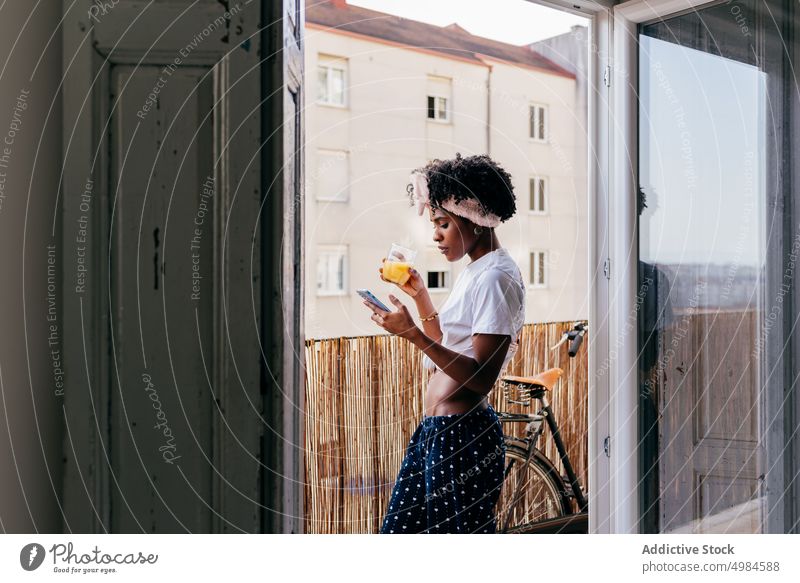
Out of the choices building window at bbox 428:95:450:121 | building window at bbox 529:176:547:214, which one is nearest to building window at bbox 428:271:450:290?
building window at bbox 529:176:547:214

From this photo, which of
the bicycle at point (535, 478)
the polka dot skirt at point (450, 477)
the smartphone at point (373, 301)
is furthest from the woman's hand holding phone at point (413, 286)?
the bicycle at point (535, 478)

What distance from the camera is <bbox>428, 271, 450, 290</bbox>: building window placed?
2.91 meters

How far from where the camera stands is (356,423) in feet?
7.37

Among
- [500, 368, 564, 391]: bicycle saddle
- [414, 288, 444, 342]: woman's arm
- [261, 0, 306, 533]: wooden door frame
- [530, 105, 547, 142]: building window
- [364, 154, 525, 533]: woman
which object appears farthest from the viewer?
[530, 105, 547, 142]: building window

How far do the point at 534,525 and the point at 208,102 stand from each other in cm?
204

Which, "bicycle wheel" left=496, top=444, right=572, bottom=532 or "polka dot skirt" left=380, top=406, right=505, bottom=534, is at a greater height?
"polka dot skirt" left=380, top=406, right=505, bottom=534

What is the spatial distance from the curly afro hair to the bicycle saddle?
25.8 inches

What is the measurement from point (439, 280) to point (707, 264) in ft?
4.53

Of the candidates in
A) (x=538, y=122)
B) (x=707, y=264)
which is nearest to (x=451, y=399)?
(x=707, y=264)

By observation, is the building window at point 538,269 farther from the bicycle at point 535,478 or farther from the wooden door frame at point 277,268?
the wooden door frame at point 277,268

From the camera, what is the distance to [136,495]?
96cm

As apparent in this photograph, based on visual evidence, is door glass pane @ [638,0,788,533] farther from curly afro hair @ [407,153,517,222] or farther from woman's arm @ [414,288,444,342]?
woman's arm @ [414,288,444,342]

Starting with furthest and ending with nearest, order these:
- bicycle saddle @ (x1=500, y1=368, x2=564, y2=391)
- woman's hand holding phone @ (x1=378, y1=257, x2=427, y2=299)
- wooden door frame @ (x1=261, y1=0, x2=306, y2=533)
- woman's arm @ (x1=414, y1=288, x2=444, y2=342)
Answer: bicycle saddle @ (x1=500, y1=368, x2=564, y2=391) → woman's hand holding phone @ (x1=378, y1=257, x2=427, y2=299) → woman's arm @ (x1=414, y1=288, x2=444, y2=342) → wooden door frame @ (x1=261, y1=0, x2=306, y2=533)

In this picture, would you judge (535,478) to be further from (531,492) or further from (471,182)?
(471,182)
